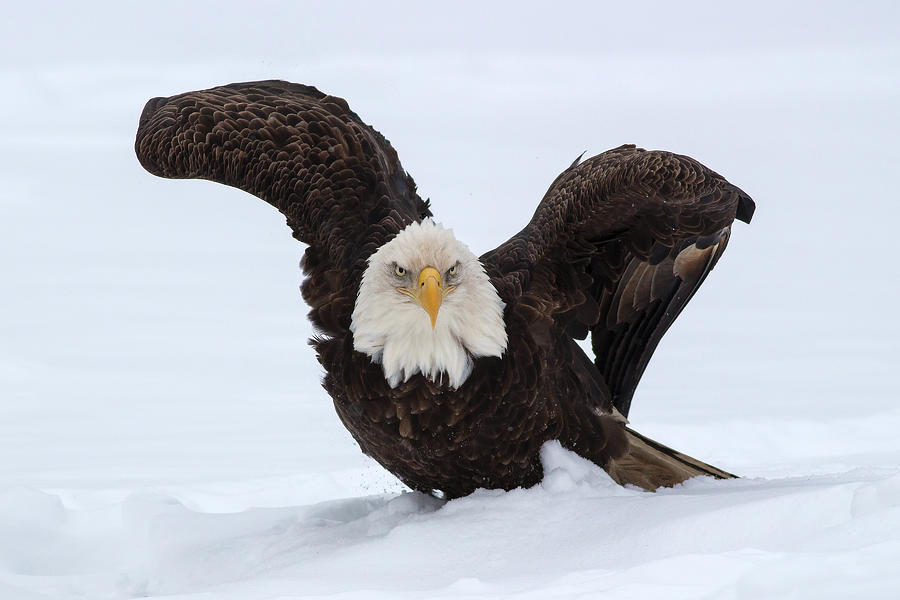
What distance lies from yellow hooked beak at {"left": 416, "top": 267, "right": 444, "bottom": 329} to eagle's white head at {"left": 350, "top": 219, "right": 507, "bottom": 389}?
7 cm

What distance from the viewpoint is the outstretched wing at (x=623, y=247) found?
17.1 ft

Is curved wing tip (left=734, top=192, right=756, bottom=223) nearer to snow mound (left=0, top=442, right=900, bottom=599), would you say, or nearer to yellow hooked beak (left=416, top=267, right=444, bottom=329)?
snow mound (left=0, top=442, right=900, bottom=599)

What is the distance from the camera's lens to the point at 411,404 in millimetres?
5176

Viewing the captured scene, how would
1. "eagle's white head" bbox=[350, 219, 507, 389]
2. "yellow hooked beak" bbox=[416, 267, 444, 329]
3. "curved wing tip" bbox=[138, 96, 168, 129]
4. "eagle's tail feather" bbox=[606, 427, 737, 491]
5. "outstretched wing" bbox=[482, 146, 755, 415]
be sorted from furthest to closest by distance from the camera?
"curved wing tip" bbox=[138, 96, 168, 129] < "eagle's tail feather" bbox=[606, 427, 737, 491] < "outstretched wing" bbox=[482, 146, 755, 415] < "eagle's white head" bbox=[350, 219, 507, 389] < "yellow hooked beak" bbox=[416, 267, 444, 329]

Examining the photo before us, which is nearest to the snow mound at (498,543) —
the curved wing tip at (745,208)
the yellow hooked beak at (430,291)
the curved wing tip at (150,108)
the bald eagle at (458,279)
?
the bald eagle at (458,279)

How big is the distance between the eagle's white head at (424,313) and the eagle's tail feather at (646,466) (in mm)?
1075

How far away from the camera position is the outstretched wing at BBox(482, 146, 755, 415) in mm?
5219

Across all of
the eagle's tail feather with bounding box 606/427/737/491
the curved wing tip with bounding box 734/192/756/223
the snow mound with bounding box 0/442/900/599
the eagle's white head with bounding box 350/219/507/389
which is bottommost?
the snow mound with bounding box 0/442/900/599

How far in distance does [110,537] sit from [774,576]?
404 cm

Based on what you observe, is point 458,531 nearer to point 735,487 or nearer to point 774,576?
point 735,487

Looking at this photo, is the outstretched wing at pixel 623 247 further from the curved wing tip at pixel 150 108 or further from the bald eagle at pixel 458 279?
the curved wing tip at pixel 150 108

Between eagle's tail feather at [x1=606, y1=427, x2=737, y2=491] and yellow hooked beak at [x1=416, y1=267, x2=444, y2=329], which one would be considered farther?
eagle's tail feather at [x1=606, y1=427, x2=737, y2=491]

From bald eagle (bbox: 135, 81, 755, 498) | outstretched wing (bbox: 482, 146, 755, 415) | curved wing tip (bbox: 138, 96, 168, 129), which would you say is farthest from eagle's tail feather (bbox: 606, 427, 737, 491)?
curved wing tip (bbox: 138, 96, 168, 129)

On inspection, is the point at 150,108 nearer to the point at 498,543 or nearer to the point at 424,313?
the point at 424,313
